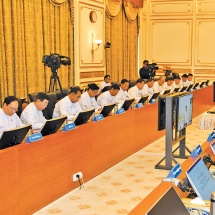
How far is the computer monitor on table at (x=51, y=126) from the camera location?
4.21m

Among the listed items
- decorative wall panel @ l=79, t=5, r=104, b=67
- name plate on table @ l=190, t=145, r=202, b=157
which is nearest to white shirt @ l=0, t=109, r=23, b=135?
name plate on table @ l=190, t=145, r=202, b=157

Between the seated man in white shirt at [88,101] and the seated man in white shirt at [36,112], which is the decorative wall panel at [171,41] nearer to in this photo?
the seated man in white shirt at [88,101]

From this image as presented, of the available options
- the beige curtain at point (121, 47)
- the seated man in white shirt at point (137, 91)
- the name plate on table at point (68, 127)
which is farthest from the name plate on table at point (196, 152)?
the beige curtain at point (121, 47)

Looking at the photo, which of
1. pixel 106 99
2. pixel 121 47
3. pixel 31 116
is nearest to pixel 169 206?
pixel 31 116

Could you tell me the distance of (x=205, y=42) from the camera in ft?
46.0

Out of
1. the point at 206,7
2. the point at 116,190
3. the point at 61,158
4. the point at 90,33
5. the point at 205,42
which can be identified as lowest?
the point at 116,190

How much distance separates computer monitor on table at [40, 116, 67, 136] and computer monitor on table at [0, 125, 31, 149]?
0.38 meters

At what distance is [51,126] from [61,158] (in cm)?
34

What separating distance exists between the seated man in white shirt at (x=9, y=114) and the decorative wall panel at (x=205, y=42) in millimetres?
9978

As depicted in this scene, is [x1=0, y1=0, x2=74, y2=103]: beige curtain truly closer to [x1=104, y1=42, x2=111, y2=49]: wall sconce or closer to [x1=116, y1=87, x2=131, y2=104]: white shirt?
[x1=116, y1=87, x2=131, y2=104]: white shirt

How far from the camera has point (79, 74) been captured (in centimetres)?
996

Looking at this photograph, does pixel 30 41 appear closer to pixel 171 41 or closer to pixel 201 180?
pixel 201 180

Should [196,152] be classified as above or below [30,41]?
below

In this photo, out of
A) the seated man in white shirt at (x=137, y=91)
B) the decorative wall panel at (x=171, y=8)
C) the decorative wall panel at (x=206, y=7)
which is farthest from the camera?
the decorative wall panel at (x=171, y=8)
